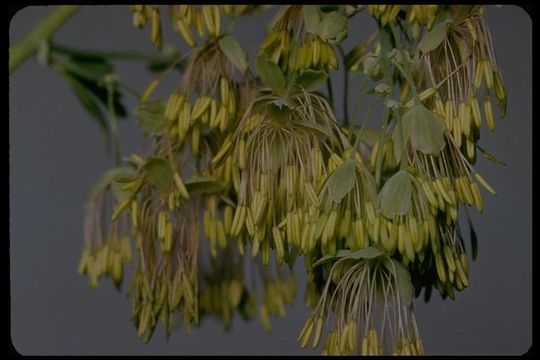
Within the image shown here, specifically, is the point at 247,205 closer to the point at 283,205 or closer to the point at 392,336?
the point at 283,205

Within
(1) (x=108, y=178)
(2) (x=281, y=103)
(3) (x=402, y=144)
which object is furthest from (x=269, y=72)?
(1) (x=108, y=178)

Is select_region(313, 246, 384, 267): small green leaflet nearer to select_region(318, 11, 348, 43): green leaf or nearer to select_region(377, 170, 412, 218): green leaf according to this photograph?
select_region(377, 170, 412, 218): green leaf

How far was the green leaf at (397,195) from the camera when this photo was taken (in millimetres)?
772

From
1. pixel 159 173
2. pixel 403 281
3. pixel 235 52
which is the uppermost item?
pixel 235 52

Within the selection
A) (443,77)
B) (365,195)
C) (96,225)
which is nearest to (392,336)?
(365,195)

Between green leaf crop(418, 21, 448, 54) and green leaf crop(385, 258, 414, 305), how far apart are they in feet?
0.57

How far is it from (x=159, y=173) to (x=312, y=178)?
0.48 ft

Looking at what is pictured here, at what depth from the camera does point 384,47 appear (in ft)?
2.77

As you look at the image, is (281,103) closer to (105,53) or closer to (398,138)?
(398,138)

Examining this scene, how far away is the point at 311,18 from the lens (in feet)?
2.83

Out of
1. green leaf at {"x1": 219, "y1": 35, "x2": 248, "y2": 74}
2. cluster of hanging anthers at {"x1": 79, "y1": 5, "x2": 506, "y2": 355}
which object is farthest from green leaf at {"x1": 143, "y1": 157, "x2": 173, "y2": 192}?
green leaf at {"x1": 219, "y1": 35, "x2": 248, "y2": 74}

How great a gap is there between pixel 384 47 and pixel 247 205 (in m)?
0.17

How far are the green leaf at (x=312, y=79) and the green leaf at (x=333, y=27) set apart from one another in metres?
0.03

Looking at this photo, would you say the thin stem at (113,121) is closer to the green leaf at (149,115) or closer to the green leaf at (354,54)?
the green leaf at (149,115)
